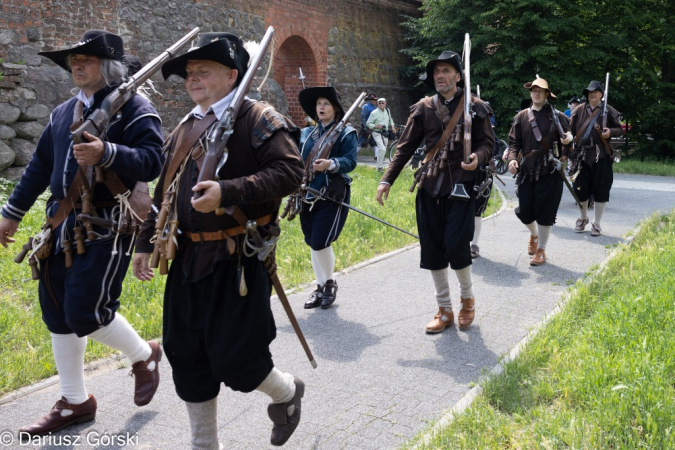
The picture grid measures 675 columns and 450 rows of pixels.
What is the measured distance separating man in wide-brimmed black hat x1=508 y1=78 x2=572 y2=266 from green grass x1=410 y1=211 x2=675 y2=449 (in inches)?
97.6

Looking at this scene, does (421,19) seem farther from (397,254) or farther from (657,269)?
(657,269)

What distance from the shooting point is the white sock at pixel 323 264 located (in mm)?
6566

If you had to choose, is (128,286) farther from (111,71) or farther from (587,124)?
(587,124)

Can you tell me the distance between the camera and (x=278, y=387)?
353cm

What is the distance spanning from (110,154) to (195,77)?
2.38ft

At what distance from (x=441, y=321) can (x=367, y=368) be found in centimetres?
106

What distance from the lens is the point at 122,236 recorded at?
3982 millimetres

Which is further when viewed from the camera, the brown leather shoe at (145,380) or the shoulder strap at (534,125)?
the shoulder strap at (534,125)

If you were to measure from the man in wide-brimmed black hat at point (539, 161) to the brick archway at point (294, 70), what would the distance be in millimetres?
13111

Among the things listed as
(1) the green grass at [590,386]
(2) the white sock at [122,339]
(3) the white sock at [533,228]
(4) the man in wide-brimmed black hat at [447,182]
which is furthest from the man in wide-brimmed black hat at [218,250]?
(3) the white sock at [533,228]

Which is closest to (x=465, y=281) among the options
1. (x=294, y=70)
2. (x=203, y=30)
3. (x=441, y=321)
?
(x=441, y=321)

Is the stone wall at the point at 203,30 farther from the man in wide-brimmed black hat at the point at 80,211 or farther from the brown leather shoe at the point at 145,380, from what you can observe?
the brown leather shoe at the point at 145,380

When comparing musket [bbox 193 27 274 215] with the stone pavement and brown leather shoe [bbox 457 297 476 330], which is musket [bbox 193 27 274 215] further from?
brown leather shoe [bbox 457 297 476 330]

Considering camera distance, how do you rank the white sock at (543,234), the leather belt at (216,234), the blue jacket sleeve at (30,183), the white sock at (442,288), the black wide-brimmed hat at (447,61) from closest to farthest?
the leather belt at (216,234)
the blue jacket sleeve at (30,183)
the black wide-brimmed hat at (447,61)
the white sock at (442,288)
the white sock at (543,234)
